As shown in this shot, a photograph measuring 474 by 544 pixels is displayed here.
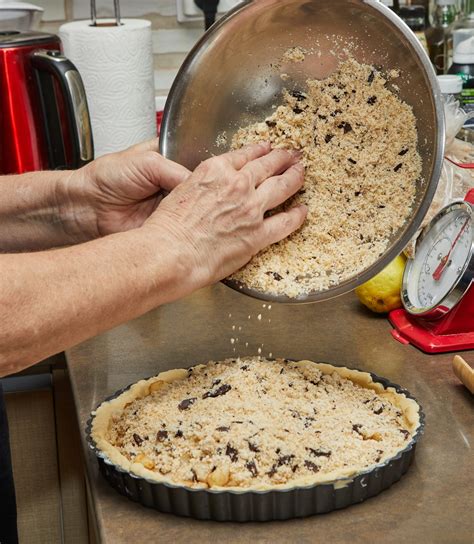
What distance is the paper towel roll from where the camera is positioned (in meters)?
2.09

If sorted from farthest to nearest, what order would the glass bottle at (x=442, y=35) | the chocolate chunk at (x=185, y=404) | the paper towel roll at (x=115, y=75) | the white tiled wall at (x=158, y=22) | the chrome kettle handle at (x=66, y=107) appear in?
the glass bottle at (x=442, y=35) < the white tiled wall at (x=158, y=22) < the paper towel roll at (x=115, y=75) < the chrome kettle handle at (x=66, y=107) < the chocolate chunk at (x=185, y=404)

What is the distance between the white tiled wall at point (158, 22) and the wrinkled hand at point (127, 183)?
1.16 meters

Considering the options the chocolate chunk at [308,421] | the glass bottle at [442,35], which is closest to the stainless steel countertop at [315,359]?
the chocolate chunk at [308,421]

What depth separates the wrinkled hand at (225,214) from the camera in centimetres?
108

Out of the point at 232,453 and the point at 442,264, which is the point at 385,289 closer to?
the point at 442,264

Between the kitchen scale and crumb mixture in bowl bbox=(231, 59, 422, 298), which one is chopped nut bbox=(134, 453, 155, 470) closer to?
crumb mixture in bowl bbox=(231, 59, 422, 298)

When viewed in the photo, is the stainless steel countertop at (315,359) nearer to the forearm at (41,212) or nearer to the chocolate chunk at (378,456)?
the chocolate chunk at (378,456)

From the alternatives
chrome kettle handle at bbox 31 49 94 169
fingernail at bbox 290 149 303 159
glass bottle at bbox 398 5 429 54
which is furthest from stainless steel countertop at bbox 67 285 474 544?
glass bottle at bbox 398 5 429 54

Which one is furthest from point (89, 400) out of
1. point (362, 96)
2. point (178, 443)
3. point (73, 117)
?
point (73, 117)

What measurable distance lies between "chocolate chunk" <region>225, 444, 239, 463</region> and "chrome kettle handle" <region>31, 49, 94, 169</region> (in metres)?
1.09

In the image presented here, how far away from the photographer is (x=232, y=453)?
1028 millimetres

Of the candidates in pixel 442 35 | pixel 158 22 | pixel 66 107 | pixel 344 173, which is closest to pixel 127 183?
pixel 344 173

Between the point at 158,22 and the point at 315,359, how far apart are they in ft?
4.50

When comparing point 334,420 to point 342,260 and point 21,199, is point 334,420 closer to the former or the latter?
point 342,260
